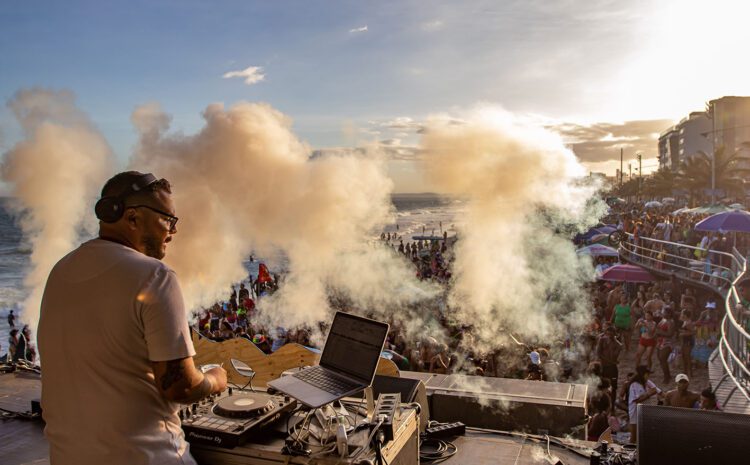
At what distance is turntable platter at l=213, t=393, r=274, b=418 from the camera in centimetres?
288

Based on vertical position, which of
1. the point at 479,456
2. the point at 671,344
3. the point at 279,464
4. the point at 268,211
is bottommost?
the point at 671,344

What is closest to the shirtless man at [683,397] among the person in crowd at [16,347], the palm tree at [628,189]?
the person in crowd at [16,347]

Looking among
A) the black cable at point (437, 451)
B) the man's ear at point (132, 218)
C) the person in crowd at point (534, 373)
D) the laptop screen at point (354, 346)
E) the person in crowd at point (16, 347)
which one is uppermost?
the man's ear at point (132, 218)

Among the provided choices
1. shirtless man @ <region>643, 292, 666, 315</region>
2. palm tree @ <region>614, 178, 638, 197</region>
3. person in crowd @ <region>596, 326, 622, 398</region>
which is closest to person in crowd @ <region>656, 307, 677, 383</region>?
shirtless man @ <region>643, 292, 666, 315</region>

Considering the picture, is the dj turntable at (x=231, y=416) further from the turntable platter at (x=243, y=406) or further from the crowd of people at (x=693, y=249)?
the crowd of people at (x=693, y=249)

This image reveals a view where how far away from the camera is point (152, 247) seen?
258cm

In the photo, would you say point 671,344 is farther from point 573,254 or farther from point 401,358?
point 573,254

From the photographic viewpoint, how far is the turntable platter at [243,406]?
2.88 metres

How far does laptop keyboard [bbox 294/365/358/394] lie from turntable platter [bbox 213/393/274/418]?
245 millimetres

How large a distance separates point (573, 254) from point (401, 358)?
11616mm

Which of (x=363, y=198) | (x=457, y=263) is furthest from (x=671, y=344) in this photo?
(x=363, y=198)

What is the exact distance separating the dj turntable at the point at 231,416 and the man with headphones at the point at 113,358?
1.21 feet

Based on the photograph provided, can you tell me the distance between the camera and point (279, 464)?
8.65ft

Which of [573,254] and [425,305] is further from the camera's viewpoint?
[573,254]
